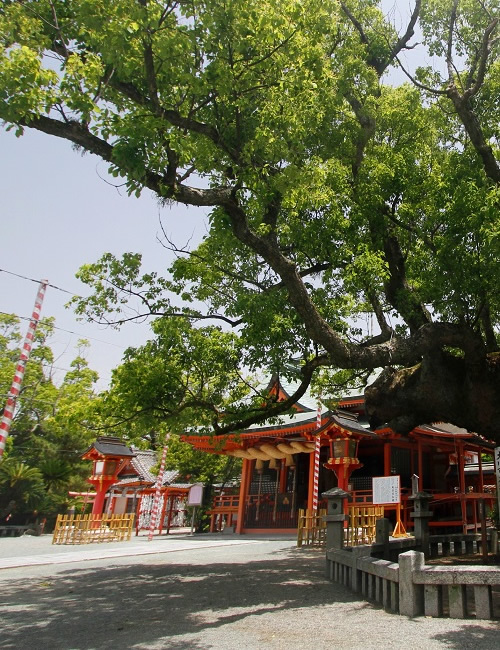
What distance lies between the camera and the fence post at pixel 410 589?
19.5 feet

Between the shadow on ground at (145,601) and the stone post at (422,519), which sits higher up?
the stone post at (422,519)

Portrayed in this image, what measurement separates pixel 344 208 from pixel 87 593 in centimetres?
819

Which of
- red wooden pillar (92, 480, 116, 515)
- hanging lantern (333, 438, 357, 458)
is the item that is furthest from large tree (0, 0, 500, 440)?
red wooden pillar (92, 480, 116, 515)

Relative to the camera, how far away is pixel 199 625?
5637 mm

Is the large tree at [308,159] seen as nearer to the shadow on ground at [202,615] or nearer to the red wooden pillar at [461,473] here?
the shadow on ground at [202,615]

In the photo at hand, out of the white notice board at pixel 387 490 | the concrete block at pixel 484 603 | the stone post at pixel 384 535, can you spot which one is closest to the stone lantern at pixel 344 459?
the white notice board at pixel 387 490

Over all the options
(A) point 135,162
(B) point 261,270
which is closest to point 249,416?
(B) point 261,270

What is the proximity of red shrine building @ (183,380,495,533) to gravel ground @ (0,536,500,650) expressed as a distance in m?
8.09

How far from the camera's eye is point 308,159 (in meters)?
10.4

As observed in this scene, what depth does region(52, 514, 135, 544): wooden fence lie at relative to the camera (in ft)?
58.4

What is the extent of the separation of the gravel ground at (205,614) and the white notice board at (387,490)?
12.2 ft

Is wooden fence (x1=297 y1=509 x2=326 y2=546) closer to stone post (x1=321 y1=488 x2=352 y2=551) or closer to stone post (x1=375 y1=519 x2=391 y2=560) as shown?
stone post (x1=375 y1=519 x2=391 y2=560)

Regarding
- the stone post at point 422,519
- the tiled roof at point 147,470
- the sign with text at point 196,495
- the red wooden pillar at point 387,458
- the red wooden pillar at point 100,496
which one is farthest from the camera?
the tiled roof at point 147,470

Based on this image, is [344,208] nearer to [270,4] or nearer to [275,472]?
[270,4]
